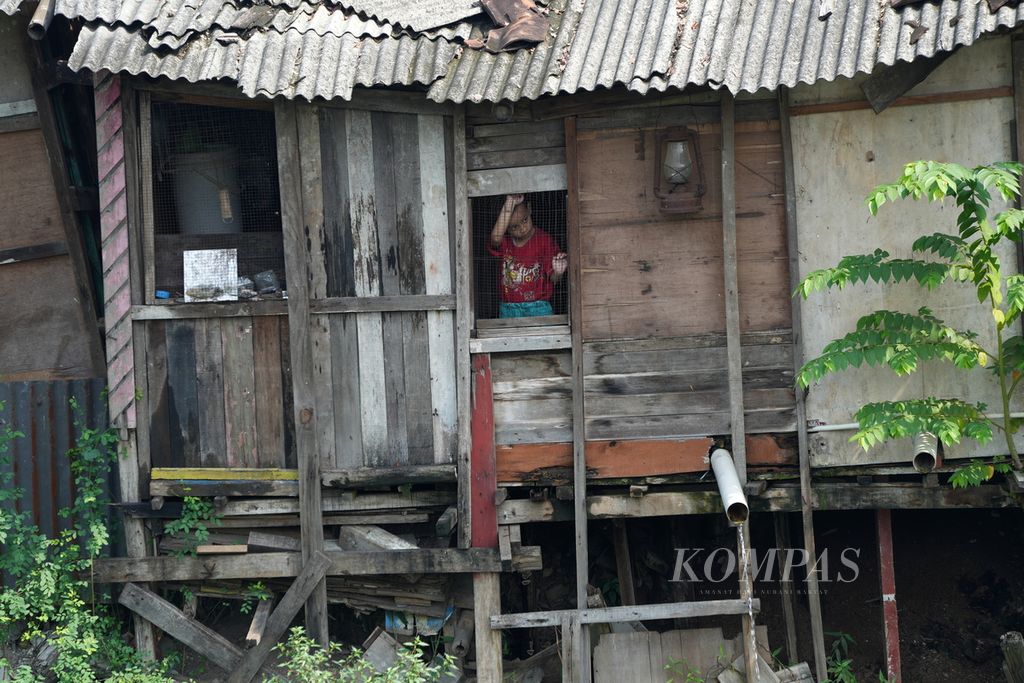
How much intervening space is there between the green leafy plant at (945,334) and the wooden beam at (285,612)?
11.7ft

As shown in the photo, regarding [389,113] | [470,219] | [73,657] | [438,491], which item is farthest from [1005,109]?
[73,657]

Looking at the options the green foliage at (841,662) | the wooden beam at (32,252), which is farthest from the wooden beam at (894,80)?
the wooden beam at (32,252)

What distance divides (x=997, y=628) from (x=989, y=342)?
8.57 feet

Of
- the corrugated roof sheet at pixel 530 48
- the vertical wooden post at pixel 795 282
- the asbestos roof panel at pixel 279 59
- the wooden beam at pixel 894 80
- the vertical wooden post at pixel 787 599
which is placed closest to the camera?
the corrugated roof sheet at pixel 530 48

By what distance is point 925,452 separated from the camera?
659 cm

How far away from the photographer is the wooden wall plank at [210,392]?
750 cm

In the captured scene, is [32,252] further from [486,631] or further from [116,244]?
[486,631]

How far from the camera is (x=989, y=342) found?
6.86m

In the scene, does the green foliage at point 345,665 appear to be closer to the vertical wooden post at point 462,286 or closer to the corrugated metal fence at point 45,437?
the vertical wooden post at point 462,286

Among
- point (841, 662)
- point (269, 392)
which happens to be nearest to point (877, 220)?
point (841, 662)

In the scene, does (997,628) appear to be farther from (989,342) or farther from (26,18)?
(26,18)

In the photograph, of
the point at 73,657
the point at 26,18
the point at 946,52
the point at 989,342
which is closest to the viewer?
the point at 946,52

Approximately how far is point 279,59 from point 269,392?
89.3 inches

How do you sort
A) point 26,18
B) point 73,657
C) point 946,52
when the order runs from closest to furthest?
point 946,52 → point 73,657 → point 26,18
